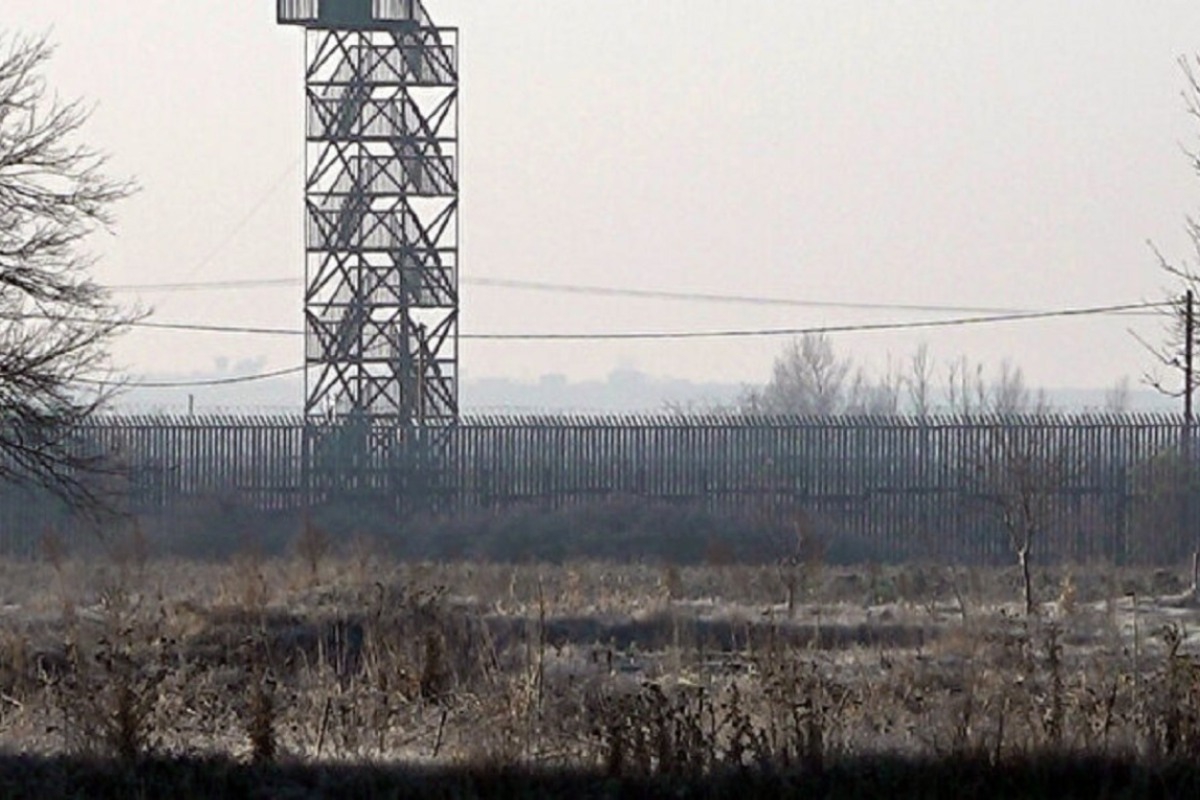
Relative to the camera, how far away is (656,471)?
44.4 m

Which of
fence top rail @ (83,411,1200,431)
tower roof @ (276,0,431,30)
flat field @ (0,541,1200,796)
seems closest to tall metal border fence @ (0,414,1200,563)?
fence top rail @ (83,411,1200,431)

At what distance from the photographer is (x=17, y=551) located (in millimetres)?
43312

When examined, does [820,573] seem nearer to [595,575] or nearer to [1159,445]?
[595,575]

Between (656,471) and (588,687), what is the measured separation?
2984cm

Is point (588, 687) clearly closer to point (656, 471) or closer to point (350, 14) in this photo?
point (656, 471)

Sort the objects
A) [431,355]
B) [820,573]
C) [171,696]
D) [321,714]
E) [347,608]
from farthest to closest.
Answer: [431,355] → [820,573] → [347,608] → [171,696] → [321,714]

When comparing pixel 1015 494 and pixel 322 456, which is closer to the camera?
pixel 1015 494

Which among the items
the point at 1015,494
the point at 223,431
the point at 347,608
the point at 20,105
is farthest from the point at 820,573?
the point at 223,431

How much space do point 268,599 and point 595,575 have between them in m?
8.21

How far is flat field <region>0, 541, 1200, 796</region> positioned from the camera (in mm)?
12531

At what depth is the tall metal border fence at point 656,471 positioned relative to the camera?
42.9 m

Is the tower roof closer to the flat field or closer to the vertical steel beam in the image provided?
the vertical steel beam

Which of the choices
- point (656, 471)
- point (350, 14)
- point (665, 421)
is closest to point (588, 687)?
point (656, 471)

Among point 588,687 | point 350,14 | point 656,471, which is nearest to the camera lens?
point 588,687
